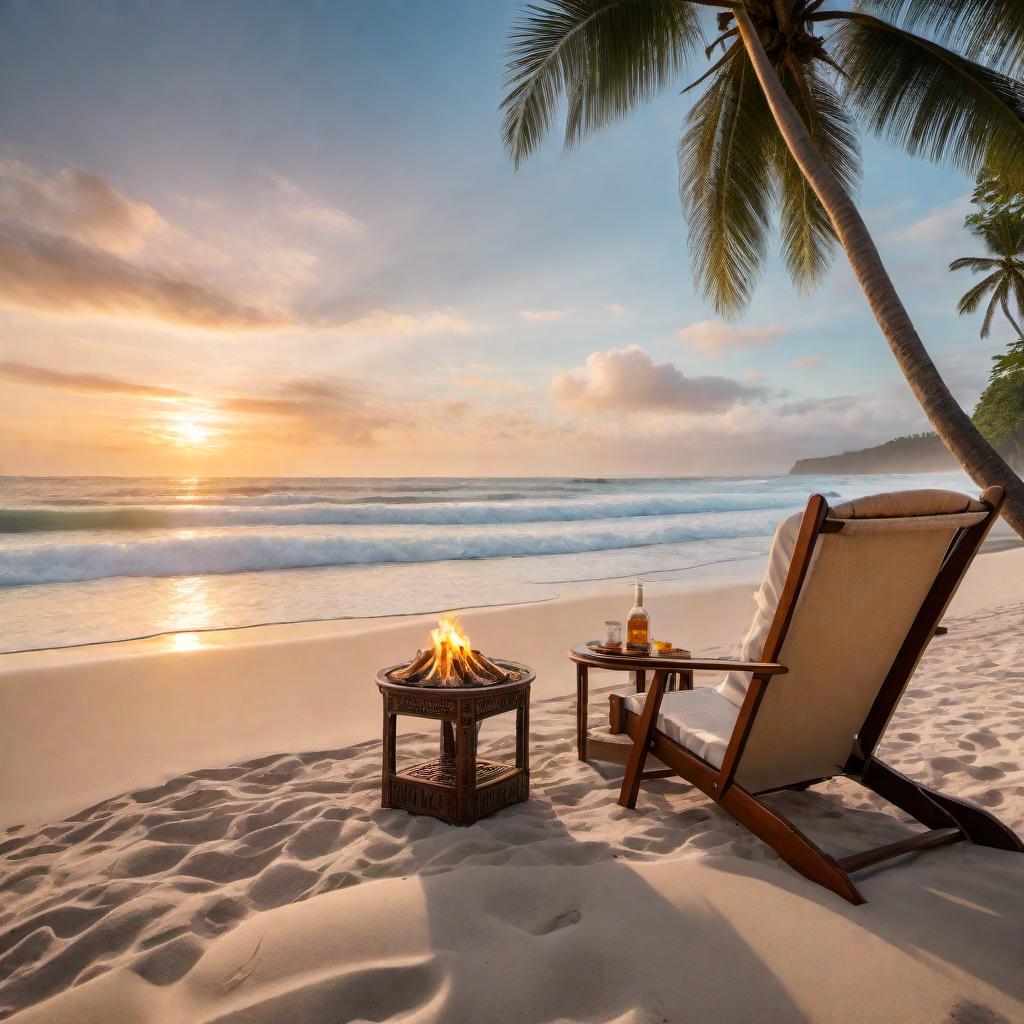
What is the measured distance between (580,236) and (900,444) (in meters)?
77.5

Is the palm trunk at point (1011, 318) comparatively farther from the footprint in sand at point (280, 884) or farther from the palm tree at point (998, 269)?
the footprint in sand at point (280, 884)

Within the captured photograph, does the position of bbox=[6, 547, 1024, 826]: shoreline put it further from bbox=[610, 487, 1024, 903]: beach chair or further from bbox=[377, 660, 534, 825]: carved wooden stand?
bbox=[610, 487, 1024, 903]: beach chair

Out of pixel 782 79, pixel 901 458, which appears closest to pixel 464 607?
pixel 782 79

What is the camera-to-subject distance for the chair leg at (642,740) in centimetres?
278

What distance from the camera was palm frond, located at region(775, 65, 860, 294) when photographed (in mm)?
8031

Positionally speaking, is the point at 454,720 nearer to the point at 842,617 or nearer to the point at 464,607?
the point at 842,617

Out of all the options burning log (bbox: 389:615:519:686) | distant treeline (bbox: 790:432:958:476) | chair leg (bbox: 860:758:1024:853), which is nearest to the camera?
chair leg (bbox: 860:758:1024:853)

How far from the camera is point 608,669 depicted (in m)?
3.62

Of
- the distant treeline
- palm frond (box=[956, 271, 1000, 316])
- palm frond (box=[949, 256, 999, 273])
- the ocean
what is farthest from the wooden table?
the distant treeline

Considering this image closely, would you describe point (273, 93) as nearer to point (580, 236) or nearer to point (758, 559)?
point (580, 236)

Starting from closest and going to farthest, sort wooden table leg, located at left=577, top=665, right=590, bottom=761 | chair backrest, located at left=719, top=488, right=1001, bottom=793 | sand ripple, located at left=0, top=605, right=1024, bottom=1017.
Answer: sand ripple, located at left=0, top=605, right=1024, bottom=1017 → chair backrest, located at left=719, top=488, right=1001, bottom=793 → wooden table leg, located at left=577, top=665, right=590, bottom=761

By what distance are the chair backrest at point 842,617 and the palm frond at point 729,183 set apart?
6884 millimetres

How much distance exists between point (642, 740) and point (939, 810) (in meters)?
1.18

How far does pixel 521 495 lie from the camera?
3238 centimetres
